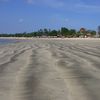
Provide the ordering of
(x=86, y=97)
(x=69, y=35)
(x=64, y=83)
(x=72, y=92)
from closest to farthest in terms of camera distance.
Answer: (x=86, y=97) < (x=72, y=92) < (x=64, y=83) < (x=69, y=35)

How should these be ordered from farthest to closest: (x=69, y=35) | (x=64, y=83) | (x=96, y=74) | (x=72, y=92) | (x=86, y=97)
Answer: (x=69, y=35) → (x=96, y=74) → (x=64, y=83) → (x=72, y=92) → (x=86, y=97)

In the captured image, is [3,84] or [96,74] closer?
[3,84]

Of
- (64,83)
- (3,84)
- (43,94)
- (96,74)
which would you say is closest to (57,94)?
(43,94)

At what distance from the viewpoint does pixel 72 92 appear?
597 cm

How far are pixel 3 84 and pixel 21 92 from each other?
1.10 meters

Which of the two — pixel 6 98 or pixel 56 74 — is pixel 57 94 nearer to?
pixel 6 98

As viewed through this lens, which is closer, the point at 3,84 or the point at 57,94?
the point at 57,94

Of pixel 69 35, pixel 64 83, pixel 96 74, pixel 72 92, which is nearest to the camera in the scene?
pixel 72 92

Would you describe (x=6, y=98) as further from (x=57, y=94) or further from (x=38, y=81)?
(x=38, y=81)

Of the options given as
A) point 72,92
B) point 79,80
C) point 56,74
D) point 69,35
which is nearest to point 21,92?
point 72,92

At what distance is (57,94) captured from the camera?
19.0 feet

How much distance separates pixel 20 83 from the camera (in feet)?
23.0

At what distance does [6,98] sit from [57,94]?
872 millimetres

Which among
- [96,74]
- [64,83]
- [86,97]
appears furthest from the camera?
[96,74]
